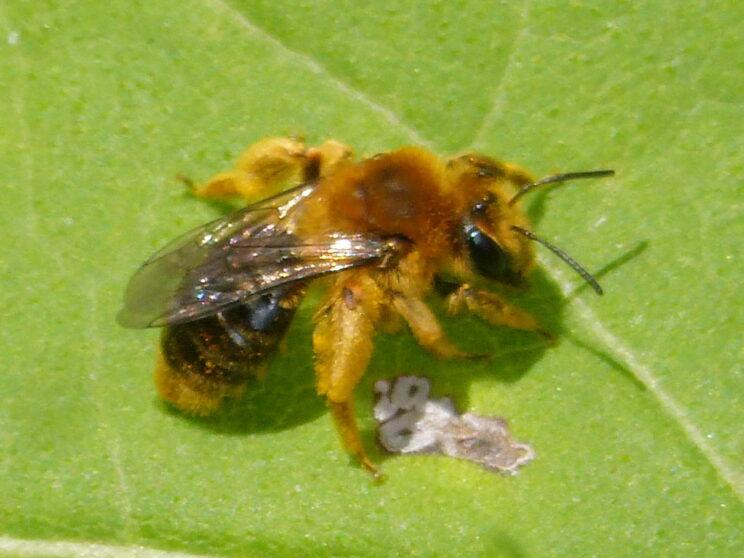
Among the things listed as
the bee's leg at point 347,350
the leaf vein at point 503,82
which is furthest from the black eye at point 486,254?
the leaf vein at point 503,82

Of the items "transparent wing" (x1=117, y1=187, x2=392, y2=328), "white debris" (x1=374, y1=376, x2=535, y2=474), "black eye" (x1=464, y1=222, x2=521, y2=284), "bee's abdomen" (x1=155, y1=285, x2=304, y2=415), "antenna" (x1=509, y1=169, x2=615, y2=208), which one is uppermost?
"antenna" (x1=509, y1=169, x2=615, y2=208)

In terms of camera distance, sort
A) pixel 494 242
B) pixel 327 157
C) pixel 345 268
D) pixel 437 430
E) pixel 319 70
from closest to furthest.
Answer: pixel 494 242 → pixel 345 268 → pixel 437 430 → pixel 327 157 → pixel 319 70

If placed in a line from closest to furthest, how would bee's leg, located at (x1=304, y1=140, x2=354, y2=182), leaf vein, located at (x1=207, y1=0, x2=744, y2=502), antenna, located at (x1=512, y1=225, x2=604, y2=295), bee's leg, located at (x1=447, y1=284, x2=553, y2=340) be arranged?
leaf vein, located at (x1=207, y1=0, x2=744, y2=502)
antenna, located at (x1=512, y1=225, x2=604, y2=295)
bee's leg, located at (x1=447, y1=284, x2=553, y2=340)
bee's leg, located at (x1=304, y1=140, x2=354, y2=182)

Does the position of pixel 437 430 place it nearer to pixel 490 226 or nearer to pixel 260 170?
pixel 490 226

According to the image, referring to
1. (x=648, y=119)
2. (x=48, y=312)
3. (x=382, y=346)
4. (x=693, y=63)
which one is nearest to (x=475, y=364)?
(x=382, y=346)

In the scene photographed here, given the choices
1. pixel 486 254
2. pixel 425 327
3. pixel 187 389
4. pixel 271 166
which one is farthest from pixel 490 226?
pixel 187 389

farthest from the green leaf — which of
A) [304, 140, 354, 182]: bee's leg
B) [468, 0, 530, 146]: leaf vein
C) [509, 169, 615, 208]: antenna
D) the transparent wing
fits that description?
the transparent wing

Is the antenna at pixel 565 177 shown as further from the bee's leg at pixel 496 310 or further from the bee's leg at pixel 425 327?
the bee's leg at pixel 425 327

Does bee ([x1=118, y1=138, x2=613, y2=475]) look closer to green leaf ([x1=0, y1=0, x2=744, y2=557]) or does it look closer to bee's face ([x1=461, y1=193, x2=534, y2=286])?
bee's face ([x1=461, y1=193, x2=534, y2=286])
